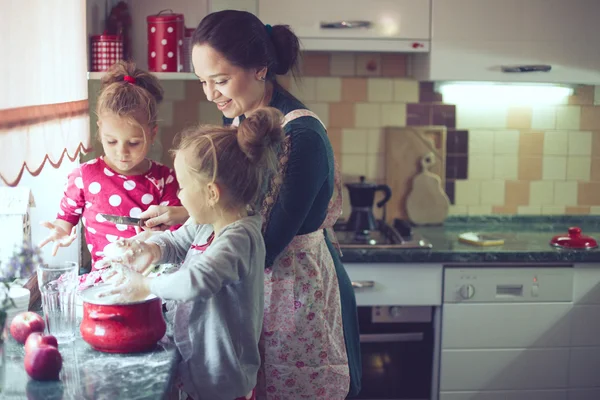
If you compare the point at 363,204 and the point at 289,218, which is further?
the point at 363,204

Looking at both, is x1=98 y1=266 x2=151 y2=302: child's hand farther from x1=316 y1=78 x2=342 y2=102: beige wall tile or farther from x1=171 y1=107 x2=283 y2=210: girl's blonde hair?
x1=316 y1=78 x2=342 y2=102: beige wall tile

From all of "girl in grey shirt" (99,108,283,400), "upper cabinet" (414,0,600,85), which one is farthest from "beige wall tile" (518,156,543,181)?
"girl in grey shirt" (99,108,283,400)

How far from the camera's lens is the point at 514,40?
9.56 feet

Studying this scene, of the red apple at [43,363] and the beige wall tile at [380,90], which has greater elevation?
the beige wall tile at [380,90]

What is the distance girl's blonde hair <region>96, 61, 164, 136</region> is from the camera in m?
1.78

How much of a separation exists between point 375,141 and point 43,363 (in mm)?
2233

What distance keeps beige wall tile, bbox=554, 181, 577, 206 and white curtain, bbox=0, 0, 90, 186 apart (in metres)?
2.16

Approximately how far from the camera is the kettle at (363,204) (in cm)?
301

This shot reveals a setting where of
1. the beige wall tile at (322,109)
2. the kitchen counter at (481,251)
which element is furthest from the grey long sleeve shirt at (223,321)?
the beige wall tile at (322,109)

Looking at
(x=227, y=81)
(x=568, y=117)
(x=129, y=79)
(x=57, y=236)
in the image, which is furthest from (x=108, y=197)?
(x=568, y=117)

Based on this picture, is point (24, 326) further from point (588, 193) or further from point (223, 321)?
point (588, 193)

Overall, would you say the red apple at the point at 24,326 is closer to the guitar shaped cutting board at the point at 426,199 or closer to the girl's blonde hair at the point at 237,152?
the girl's blonde hair at the point at 237,152

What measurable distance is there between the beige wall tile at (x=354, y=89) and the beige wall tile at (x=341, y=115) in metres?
0.03

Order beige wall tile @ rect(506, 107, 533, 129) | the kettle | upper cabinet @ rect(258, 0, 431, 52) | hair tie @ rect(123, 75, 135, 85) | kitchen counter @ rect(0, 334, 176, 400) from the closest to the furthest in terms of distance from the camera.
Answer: kitchen counter @ rect(0, 334, 176, 400) < hair tie @ rect(123, 75, 135, 85) < upper cabinet @ rect(258, 0, 431, 52) < the kettle < beige wall tile @ rect(506, 107, 533, 129)
